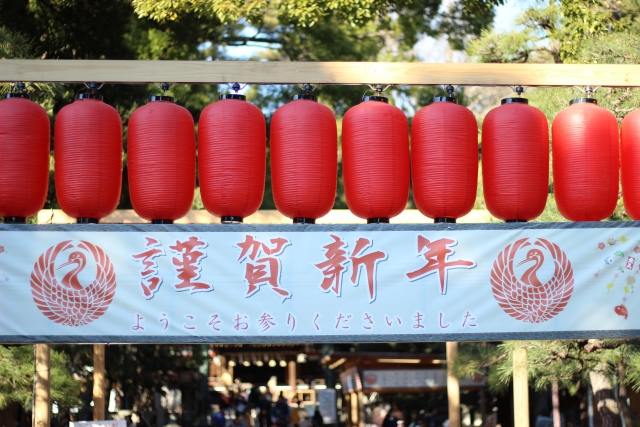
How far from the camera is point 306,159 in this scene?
5.09 meters

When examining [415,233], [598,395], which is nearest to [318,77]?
[415,233]

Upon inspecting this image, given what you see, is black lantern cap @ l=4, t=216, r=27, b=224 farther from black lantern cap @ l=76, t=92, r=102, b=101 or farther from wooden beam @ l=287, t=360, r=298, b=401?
wooden beam @ l=287, t=360, r=298, b=401

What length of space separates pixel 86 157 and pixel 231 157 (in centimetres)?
86

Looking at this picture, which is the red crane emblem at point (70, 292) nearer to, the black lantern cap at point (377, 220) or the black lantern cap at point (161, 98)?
the black lantern cap at point (161, 98)

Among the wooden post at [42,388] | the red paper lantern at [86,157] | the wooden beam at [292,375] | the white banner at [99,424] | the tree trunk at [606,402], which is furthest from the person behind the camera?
the wooden beam at [292,375]

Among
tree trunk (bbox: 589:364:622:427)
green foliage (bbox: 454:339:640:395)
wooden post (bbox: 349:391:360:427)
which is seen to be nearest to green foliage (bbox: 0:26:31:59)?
green foliage (bbox: 454:339:640:395)

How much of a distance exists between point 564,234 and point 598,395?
5981 millimetres

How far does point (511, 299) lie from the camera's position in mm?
5066

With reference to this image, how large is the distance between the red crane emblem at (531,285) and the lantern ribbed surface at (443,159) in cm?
44

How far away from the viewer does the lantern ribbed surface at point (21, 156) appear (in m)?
5.00

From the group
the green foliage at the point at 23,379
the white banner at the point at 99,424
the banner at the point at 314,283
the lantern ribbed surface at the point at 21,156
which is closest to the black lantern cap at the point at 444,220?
the banner at the point at 314,283

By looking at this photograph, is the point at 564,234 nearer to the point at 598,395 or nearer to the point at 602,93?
the point at 602,93

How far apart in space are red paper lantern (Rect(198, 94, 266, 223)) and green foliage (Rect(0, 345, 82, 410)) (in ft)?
16.2

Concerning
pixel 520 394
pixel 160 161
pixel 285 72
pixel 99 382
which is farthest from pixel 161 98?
pixel 99 382
